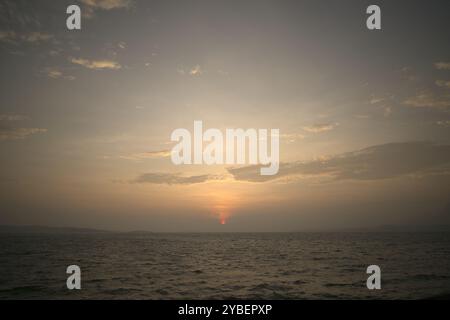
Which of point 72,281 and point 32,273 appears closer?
point 72,281

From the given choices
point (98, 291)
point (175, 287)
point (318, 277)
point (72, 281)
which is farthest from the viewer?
point (318, 277)

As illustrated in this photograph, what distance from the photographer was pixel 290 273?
113 feet

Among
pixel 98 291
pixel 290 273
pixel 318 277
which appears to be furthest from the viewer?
pixel 290 273
